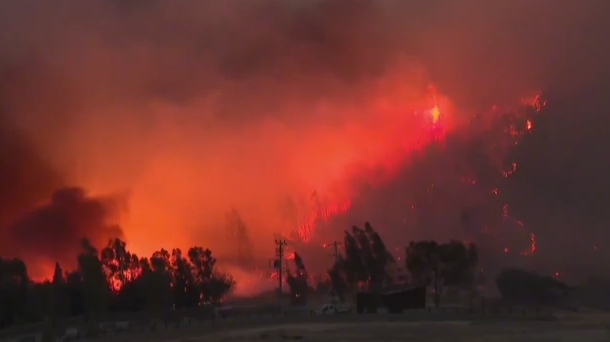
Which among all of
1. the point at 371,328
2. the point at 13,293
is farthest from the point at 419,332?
the point at 13,293

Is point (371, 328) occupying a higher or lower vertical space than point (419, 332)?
higher

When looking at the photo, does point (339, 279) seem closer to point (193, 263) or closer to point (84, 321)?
point (193, 263)

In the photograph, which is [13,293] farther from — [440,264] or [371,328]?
[440,264]

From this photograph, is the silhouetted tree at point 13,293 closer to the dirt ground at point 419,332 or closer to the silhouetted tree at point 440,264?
the dirt ground at point 419,332

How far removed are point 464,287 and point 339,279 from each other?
2689cm

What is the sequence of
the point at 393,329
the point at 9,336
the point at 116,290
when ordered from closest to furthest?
1. the point at 393,329
2. the point at 9,336
3. the point at 116,290

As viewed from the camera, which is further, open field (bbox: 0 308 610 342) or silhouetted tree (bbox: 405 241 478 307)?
silhouetted tree (bbox: 405 241 478 307)

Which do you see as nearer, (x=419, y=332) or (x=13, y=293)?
(x=419, y=332)

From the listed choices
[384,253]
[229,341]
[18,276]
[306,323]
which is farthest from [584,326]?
[18,276]

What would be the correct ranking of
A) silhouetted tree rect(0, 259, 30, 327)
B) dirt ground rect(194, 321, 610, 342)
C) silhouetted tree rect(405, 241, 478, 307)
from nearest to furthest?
dirt ground rect(194, 321, 610, 342)
silhouetted tree rect(0, 259, 30, 327)
silhouetted tree rect(405, 241, 478, 307)

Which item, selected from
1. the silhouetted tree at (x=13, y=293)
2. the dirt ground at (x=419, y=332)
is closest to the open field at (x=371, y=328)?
the dirt ground at (x=419, y=332)

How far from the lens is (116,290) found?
136 m

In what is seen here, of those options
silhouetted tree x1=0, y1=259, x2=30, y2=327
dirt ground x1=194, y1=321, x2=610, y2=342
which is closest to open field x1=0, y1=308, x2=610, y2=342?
dirt ground x1=194, y1=321, x2=610, y2=342

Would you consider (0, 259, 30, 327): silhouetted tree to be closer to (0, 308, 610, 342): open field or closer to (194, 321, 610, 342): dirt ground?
(0, 308, 610, 342): open field
